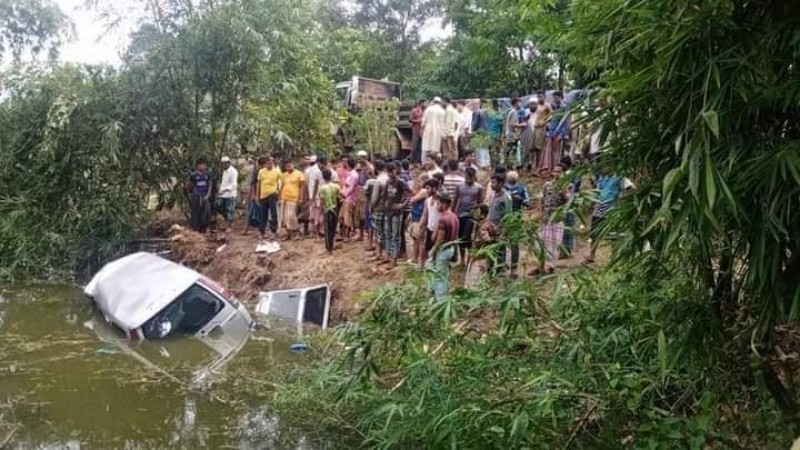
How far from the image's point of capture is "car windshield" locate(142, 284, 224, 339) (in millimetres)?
9766

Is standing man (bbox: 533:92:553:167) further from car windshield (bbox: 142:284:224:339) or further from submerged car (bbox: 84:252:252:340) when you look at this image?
car windshield (bbox: 142:284:224:339)

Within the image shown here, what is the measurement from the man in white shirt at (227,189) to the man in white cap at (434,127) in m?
3.84

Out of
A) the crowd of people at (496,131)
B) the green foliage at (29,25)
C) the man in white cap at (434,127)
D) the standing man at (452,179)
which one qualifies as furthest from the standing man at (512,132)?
the green foliage at (29,25)

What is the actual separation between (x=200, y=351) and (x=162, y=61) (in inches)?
290

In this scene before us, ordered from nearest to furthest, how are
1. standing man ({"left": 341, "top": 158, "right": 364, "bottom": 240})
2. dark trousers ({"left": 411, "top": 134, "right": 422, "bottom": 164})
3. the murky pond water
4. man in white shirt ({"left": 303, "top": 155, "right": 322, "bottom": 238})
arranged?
the murky pond water, standing man ({"left": 341, "top": 158, "right": 364, "bottom": 240}), man in white shirt ({"left": 303, "top": 155, "right": 322, "bottom": 238}), dark trousers ({"left": 411, "top": 134, "right": 422, "bottom": 164})

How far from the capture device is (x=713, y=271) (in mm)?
4625

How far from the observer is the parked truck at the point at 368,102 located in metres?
18.0

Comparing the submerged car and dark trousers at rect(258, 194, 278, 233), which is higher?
dark trousers at rect(258, 194, 278, 233)

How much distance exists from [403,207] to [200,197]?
5.61 m

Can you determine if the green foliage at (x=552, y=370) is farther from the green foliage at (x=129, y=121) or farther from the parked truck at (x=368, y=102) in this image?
the parked truck at (x=368, y=102)

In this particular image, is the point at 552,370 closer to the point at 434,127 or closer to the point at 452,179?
the point at 452,179

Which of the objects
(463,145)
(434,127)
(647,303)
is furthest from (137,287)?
(463,145)

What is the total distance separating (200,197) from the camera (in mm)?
14914

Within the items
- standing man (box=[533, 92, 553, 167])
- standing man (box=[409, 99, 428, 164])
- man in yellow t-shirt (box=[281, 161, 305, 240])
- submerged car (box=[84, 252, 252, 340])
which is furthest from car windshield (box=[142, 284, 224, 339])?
standing man (box=[409, 99, 428, 164])
